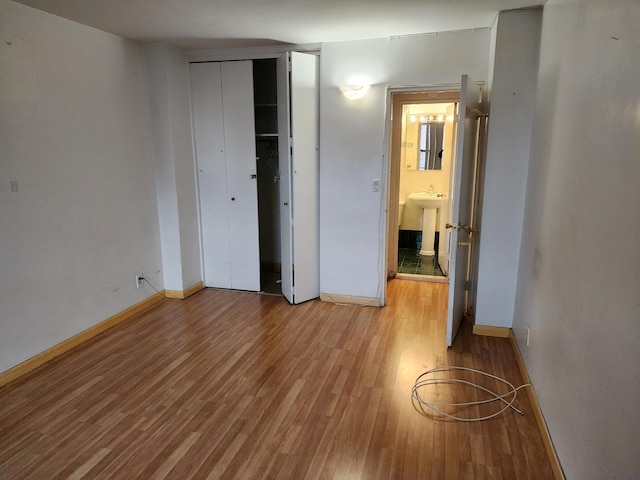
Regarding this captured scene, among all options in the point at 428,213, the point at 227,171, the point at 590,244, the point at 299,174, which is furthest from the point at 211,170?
the point at 590,244

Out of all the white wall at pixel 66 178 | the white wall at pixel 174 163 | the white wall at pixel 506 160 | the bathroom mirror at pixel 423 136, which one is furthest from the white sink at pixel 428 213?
the white wall at pixel 66 178

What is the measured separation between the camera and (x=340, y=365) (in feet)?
9.67

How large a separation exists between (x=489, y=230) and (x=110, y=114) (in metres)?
3.28

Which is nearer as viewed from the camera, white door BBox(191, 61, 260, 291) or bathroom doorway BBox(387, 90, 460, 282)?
white door BBox(191, 61, 260, 291)

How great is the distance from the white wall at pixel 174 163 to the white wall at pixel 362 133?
140 centimetres

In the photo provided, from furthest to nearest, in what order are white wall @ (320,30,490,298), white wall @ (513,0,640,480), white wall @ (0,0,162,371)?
white wall @ (320,30,490,298)
white wall @ (0,0,162,371)
white wall @ (513,0,640,480)

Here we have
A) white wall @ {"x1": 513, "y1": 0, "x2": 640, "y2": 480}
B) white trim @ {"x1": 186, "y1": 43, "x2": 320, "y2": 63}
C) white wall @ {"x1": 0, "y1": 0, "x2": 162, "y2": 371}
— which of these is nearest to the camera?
white wall @ {"x1": 513, "y1": 0, "x2": 640, "y2": 480}

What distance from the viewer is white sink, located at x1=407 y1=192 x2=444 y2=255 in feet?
18.3

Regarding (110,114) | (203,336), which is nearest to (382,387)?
(203,336)

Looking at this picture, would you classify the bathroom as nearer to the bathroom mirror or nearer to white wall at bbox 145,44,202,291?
the bathroom mirror

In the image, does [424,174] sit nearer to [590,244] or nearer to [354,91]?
[354,91]

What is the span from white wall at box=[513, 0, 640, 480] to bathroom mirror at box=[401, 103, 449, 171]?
3.27 meters

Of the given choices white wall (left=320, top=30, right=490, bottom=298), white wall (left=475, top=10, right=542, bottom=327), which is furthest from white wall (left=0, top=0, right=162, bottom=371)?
white wall (left=475, top=10, right=542, bottom=327)

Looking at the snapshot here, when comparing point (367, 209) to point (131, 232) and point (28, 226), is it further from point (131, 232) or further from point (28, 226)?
point (28, 226)
